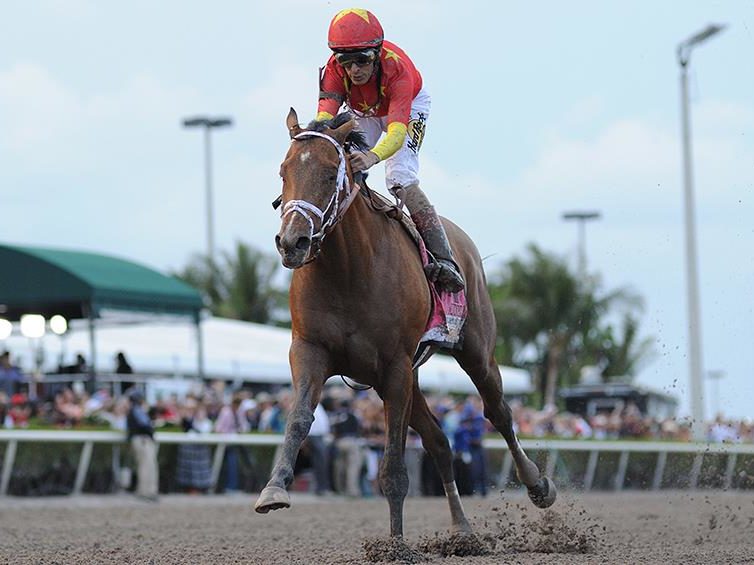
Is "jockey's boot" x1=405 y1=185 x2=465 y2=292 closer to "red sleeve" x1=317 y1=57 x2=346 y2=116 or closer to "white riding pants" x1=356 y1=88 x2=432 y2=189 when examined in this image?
"white riding pants" x1=356 y1=88 x2=432 y2=189

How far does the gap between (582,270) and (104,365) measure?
74.5ft

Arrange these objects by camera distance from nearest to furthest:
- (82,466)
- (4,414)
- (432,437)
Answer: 1. (432,437)
2. (4,414)
3. (82,466)

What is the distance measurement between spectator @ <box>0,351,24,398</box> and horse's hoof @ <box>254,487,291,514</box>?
492 inches

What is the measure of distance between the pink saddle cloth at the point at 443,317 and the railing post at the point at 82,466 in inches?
383

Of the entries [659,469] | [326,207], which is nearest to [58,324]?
[659,469]

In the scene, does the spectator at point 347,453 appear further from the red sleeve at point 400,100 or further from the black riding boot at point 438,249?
the red sleeve at point 400,100

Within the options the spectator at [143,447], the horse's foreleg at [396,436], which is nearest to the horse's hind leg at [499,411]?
the horse's foreleg at [396,436]

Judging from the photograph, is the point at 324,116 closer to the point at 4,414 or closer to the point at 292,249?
the point at 292,249

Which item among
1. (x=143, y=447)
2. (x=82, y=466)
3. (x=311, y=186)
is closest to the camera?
(x=311, y=186)

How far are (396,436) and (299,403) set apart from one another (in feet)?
2.41

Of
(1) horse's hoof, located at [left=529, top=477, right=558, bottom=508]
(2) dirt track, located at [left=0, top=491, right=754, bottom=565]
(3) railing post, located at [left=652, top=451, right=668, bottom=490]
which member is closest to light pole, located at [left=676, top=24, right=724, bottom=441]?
(3) railing post, located at [left=652, top=451, right=668, bottom=490]

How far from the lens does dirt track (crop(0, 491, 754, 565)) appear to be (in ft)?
27.8

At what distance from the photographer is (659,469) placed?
85.7 feet

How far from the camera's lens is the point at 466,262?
9570 mm
